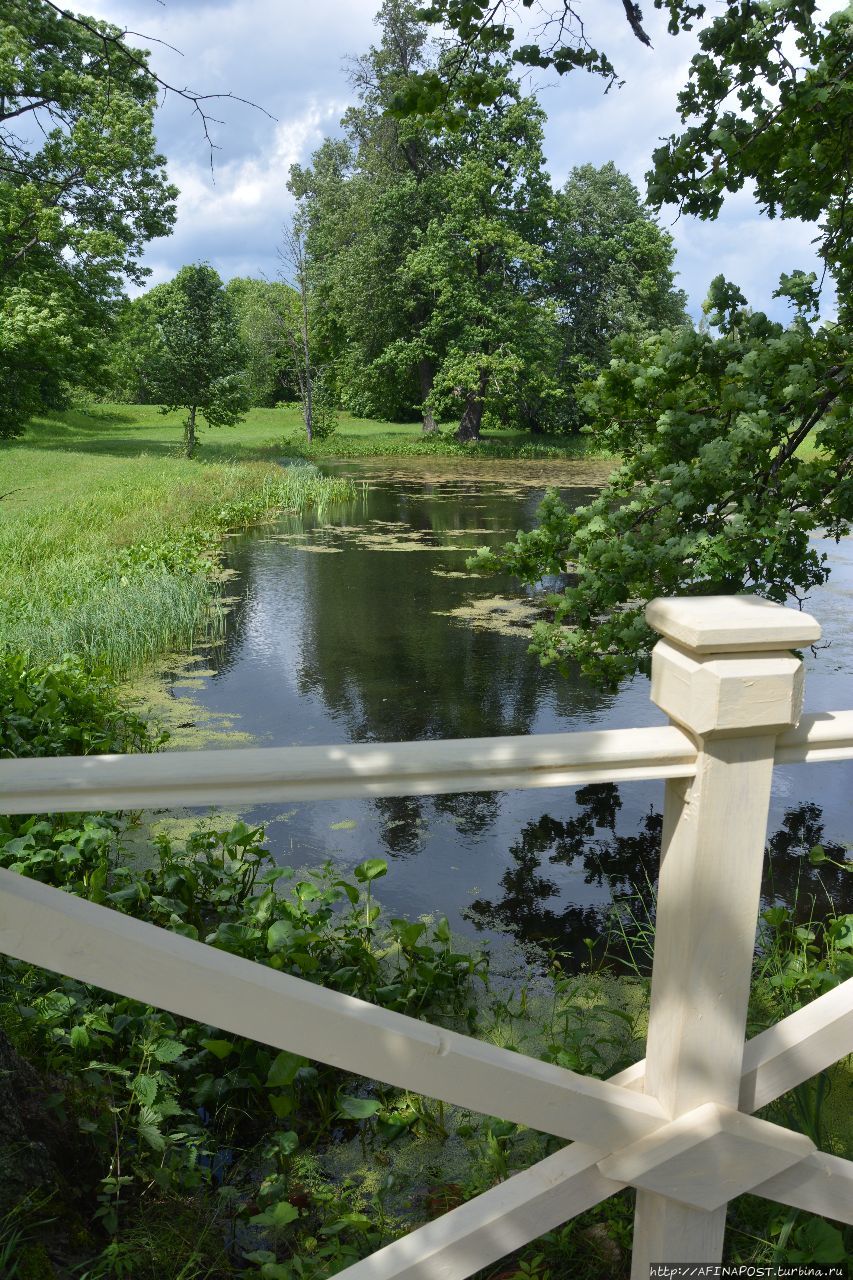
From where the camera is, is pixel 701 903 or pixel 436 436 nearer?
pixel 701 903

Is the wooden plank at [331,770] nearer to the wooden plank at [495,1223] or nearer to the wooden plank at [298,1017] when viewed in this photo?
the wooden plank at [298,1017]

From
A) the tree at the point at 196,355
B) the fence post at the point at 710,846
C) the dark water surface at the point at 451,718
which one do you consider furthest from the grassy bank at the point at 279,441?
the fence post at the point at 710,846

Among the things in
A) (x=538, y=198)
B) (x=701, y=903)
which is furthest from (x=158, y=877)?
(x=538, y=198)

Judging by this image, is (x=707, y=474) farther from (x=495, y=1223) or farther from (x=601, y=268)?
(x=601, y=268)

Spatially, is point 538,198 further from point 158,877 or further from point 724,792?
point 724,792

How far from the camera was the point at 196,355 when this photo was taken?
2480 cm

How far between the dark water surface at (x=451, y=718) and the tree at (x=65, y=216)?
11612 millimetres

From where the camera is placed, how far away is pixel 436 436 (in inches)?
1205

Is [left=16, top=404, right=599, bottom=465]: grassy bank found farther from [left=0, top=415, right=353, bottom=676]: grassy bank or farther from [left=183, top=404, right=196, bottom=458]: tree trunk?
[left=0, top=415, right=353, bottom=676]: grassy bank

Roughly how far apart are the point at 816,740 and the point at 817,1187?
2.08 feet

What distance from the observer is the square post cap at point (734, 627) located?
110 cm

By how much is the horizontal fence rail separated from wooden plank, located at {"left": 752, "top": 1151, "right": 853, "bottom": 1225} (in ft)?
1.88

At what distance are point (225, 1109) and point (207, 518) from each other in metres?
12.0

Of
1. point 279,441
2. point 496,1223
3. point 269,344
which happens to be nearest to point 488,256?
point 279,441
